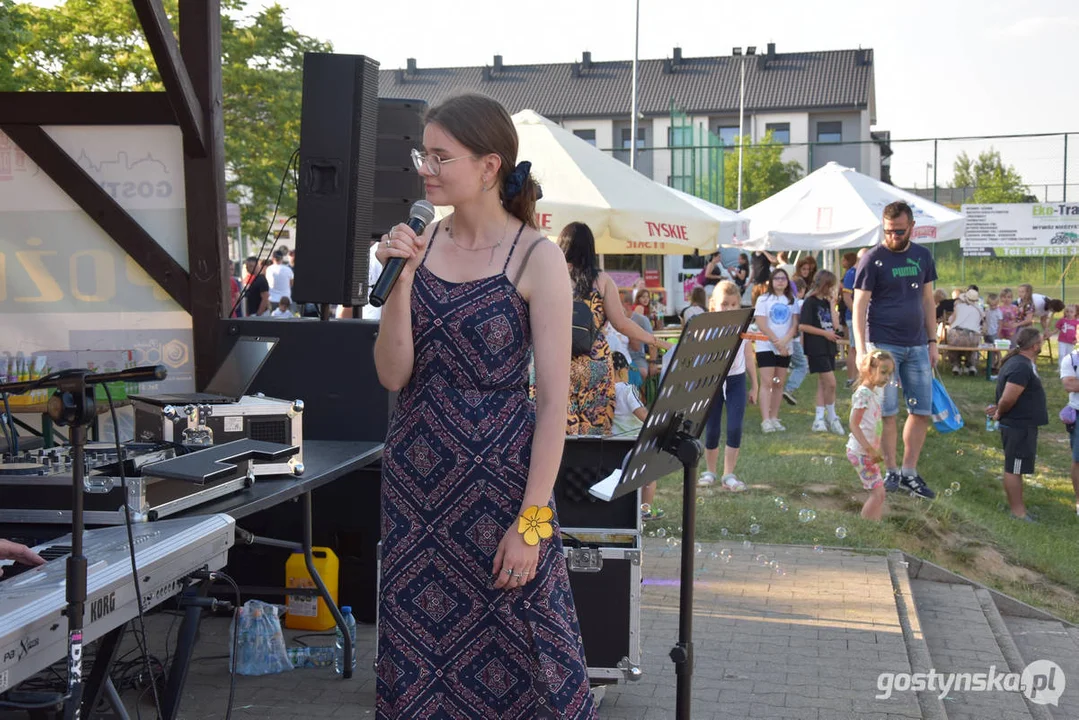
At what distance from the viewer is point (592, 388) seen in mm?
5734

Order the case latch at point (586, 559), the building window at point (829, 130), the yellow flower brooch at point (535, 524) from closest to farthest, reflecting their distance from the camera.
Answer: the yellow flower brooch at point (535, 524)
the case latch at point (586, 559)
the building window at point (829, 130)

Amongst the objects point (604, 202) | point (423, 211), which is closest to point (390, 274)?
point (423, 211)

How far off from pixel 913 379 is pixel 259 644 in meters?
5.25

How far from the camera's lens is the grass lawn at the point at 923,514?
7098mm

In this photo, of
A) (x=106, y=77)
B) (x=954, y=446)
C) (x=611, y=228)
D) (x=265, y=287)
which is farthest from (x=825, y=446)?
(x=106, y=77)

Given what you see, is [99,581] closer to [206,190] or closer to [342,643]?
[342,643]

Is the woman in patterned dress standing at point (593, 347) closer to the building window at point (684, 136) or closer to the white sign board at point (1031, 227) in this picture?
the white sign board at point (1031, 227)

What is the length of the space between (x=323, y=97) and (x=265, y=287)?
1275 cm

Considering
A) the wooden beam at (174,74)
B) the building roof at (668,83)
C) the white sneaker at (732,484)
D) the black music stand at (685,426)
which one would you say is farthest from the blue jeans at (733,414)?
the building roof at (668,83)

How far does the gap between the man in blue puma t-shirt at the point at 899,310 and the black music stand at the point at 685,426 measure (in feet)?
16.0

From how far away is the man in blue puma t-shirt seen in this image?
7.88 meters

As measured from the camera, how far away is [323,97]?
484 centimetres

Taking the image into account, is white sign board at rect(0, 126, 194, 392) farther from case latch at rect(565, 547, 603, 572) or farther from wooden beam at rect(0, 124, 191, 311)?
case latch at rect(565, 547, 603, 572)

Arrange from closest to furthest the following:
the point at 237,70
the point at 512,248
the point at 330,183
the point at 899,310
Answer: the point at 512,248, the point at 330,183, the point at 899,310, the point at 237,70
